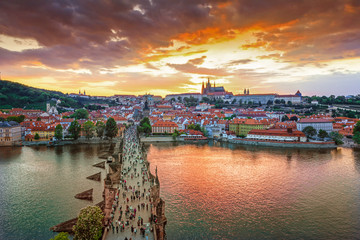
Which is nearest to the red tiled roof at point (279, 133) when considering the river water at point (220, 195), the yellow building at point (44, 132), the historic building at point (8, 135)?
the river water at point (220, 195)

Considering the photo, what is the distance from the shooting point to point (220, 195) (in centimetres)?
1889

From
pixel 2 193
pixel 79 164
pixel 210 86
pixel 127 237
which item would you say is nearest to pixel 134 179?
pixel 127 237

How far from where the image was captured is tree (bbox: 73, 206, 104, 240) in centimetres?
1017

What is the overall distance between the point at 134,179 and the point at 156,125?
1439 inches

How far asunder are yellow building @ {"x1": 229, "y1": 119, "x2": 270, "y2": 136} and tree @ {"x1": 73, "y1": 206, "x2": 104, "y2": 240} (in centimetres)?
4567

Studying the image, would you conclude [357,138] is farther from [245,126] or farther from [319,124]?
[245,126]

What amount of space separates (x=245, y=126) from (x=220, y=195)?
121ft

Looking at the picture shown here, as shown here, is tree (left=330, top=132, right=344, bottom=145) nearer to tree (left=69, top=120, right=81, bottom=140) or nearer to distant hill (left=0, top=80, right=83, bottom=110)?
tree (left=69, top=120, right=81, bottom=140)

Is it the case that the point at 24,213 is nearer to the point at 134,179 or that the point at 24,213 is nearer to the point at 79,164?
the point at 134,179

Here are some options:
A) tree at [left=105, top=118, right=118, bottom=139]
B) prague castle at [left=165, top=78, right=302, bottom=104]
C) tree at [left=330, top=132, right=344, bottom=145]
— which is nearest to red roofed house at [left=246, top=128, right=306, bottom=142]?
tree at [left=330, top=132, right=344, bottom=145]

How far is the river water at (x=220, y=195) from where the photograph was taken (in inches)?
547

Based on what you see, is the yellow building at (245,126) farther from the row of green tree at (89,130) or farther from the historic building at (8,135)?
the historic building at (8,135)

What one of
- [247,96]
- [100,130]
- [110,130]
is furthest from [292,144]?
[247,96]

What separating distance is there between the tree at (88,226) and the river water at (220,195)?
3880mm
